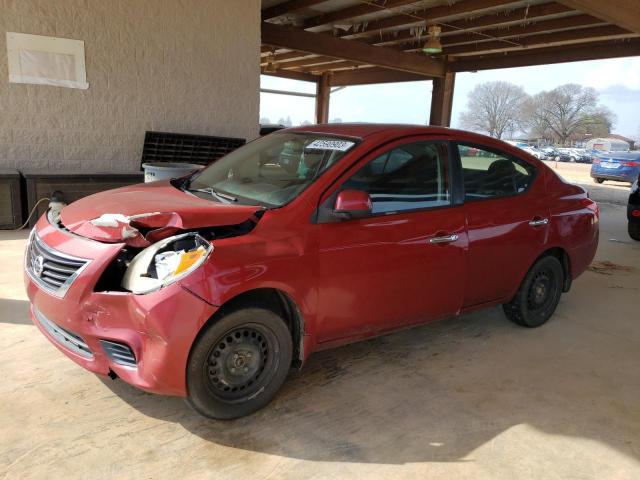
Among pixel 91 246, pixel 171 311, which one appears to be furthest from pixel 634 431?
pixel 91 246

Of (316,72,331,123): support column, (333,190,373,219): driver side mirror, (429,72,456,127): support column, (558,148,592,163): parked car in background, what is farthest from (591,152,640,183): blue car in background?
(558,148,592,163): parked car in background

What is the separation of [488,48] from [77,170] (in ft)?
34.2

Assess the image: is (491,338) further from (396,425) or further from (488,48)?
(488,48)

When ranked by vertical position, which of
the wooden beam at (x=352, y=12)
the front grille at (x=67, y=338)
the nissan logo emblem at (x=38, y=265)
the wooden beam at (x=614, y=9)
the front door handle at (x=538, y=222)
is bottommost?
the front grille at (x=67, y=338)

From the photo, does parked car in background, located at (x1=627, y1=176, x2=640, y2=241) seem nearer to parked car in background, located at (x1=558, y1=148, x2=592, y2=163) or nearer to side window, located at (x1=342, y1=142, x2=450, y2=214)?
side window, located at (x1=342, y1=142, x2=450, y2=214)

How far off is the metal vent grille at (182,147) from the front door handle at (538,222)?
5044 millimetres

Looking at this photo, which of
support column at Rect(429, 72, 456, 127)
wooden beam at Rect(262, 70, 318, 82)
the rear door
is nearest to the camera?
the rear door

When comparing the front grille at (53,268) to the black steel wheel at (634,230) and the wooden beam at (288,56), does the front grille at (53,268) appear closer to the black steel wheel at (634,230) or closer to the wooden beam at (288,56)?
the black steel wheel at (634,230)

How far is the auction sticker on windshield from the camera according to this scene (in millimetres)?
3196

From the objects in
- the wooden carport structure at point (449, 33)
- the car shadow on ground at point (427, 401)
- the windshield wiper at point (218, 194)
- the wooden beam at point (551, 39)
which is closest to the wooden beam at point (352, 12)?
the wooden carport structure at point (449, 33)

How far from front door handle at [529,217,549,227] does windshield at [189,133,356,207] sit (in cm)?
166

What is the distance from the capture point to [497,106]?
67812 mm

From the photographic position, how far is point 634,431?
2.89 meters

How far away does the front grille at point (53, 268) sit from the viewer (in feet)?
8.30
